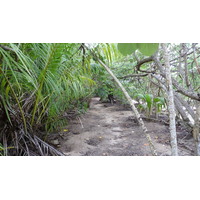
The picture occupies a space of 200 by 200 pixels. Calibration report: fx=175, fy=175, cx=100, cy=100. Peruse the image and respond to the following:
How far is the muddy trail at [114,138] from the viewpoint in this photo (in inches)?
39.1

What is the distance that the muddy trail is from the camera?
3.26 ft

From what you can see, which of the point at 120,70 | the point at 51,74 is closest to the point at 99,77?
the point at 120,70

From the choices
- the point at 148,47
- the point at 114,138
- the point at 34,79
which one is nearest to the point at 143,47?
the point at 148,47

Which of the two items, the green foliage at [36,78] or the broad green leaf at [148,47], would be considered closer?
the broad green leaf at [148,47]

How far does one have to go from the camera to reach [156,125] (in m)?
1.53

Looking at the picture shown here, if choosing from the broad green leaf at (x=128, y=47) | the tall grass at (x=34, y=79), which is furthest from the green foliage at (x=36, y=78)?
the broad green leaf at (x=128, y=47)

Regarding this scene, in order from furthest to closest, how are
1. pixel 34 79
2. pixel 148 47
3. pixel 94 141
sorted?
1. pixel 94 141
2. pixel 34 79
3. pixel 148 47

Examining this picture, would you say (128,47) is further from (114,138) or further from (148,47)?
(114,138)

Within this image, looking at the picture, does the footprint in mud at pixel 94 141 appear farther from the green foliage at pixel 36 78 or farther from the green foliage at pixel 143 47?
the green foliage at pixel 143 47

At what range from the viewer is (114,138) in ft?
3.85

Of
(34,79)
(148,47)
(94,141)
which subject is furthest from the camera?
(94,141)
